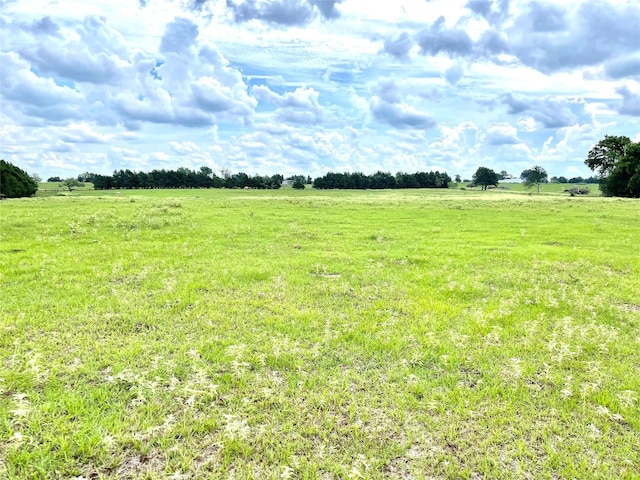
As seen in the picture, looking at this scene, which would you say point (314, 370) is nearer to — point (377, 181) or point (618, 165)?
point (618, 165)

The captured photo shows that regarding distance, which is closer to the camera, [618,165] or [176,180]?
[618,165]

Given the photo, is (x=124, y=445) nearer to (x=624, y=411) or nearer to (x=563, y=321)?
(x=624, y=411)

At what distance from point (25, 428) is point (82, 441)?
1.02 meters

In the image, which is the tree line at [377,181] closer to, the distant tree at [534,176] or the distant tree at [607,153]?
the distant tree at [534,176]

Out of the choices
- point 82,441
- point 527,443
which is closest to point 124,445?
point 82,441

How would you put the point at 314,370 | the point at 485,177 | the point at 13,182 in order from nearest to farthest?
1. the point at 314,370
2. the point at 13,182
3. the point at 485,177

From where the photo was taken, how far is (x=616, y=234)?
88.0 ft

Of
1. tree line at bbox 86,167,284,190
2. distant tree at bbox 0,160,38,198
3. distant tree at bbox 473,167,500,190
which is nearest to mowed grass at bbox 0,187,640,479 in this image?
distant tree at bbox 0,160,38,198

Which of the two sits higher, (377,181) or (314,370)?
(377,181)

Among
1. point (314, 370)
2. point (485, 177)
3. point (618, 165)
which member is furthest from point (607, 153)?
point (314, 370)

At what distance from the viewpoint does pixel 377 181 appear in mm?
157250

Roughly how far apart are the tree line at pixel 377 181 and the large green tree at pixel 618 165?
6274 centimetres

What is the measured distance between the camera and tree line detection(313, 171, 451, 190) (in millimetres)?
154250

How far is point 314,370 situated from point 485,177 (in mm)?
175685
